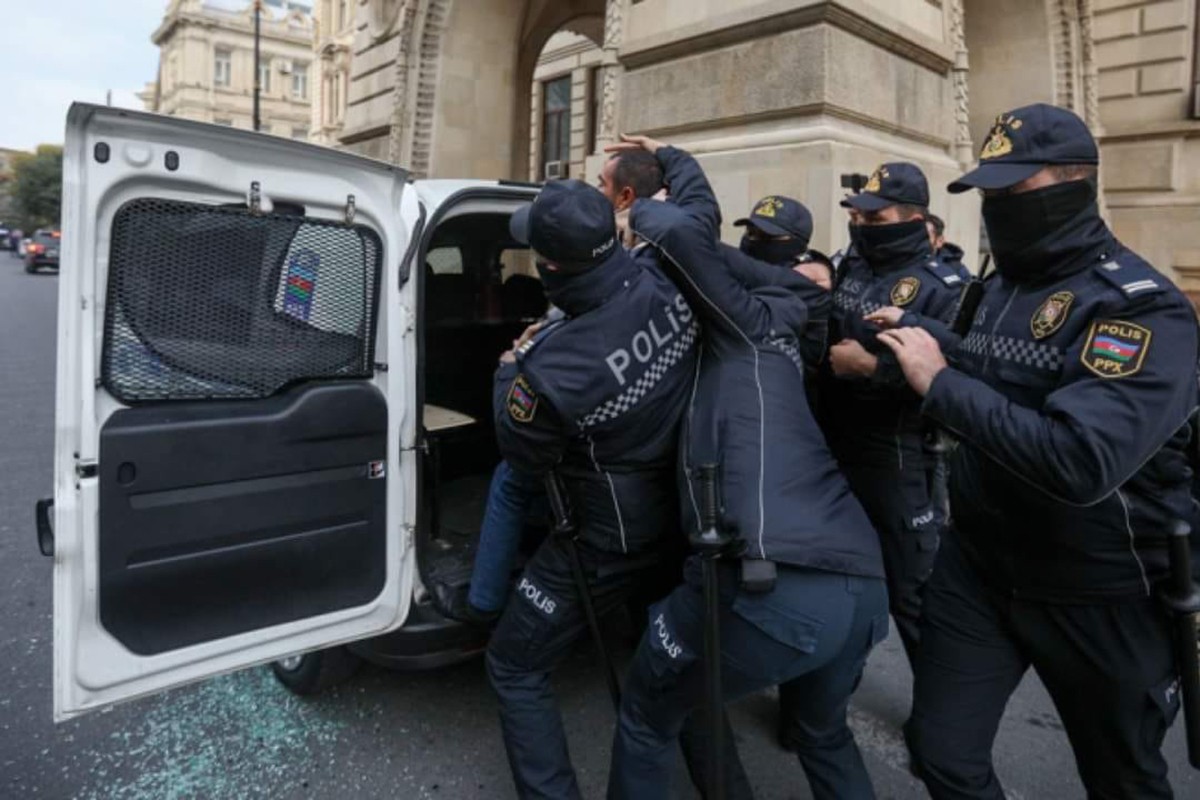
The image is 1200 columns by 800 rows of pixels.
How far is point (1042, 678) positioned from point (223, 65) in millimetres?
73828

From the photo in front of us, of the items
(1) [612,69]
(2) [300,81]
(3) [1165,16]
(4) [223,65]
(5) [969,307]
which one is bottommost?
(5) [969,307]

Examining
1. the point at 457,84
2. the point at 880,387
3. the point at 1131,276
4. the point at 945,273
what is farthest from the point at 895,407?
the point at 457,84

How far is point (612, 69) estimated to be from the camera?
7.39 metres

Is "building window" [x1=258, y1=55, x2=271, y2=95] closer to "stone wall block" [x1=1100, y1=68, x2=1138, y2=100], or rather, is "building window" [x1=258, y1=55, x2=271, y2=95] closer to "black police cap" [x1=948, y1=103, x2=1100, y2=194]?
"stone wall block" [x1=1100, y1=68, x2=1138, y2=100]

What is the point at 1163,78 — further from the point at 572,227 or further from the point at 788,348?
the point at 572,227

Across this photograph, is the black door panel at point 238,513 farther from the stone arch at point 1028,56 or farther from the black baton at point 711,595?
the stone arch at point 1028,56

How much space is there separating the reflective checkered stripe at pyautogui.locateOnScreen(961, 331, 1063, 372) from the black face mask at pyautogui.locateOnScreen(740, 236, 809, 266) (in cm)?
104

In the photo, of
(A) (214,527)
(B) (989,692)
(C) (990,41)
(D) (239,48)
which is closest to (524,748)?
(A) (214,527)

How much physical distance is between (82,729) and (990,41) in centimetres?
1122

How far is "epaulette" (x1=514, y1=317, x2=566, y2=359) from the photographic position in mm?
2156

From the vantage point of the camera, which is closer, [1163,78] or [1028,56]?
[1028,56]

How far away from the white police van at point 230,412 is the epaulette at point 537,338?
23.4 inches

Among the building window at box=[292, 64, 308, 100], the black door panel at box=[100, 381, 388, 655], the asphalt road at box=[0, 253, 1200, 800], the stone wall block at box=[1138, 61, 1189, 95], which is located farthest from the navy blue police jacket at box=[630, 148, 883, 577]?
the building window at box=[292, 64, 308, 100]

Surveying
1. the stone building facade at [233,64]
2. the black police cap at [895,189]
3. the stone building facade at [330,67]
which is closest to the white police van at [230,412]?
the black police cap at [895,189]
